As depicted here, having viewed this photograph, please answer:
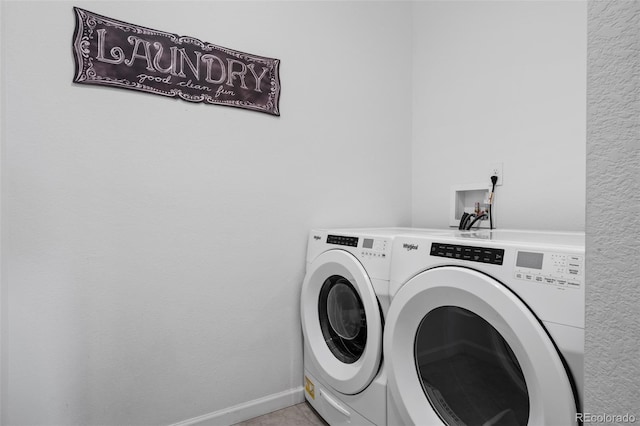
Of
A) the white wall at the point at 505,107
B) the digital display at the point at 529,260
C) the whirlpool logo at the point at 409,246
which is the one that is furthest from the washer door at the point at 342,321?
the white wall at the point at 505,107

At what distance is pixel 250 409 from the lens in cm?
154

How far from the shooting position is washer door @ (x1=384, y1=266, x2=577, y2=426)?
0.73 m

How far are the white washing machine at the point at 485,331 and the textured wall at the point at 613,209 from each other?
371 millimetres

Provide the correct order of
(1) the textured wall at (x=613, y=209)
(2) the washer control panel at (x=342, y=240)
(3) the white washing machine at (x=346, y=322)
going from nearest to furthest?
1. (1) the textured wall at (x=613, y=209)
2. (3) the white washing machine at (x=346, y=322)
3. (2) the washer control panel at (x=342, y=240)

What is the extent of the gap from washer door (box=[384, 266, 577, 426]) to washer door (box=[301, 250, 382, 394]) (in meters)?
0.13

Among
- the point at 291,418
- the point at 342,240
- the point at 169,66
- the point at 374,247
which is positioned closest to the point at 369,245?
the point at 374,247

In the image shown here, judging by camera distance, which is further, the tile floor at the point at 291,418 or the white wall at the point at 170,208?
the tile floor at the point at 291,418

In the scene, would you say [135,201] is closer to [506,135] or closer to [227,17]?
[227,17]

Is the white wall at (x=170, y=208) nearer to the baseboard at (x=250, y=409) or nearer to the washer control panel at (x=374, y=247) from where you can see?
the baseboard at (x=250, y=409)

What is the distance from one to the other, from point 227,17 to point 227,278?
1.15 m

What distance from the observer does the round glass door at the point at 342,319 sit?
4.60ft

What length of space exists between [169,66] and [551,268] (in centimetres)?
146

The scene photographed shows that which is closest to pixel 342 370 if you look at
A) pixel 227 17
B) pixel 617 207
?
pixel 617 207
